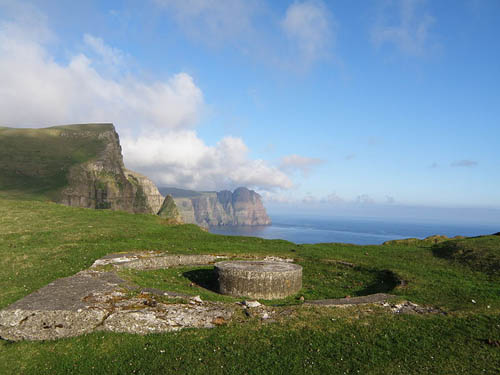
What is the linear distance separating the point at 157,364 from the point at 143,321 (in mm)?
2372

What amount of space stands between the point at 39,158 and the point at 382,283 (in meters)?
168

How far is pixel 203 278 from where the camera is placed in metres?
17.6

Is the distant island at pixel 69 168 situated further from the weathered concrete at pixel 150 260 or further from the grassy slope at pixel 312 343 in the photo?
the grassy slope at pixel 312 343

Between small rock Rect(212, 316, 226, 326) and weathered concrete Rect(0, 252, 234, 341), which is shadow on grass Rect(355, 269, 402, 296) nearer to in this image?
small rock Rect(212, 316, 226, 326)

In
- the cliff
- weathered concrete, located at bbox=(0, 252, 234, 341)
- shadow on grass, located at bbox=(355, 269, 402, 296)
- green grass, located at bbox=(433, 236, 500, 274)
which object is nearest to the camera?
weathered concrete, located at bbox=(0, 252, 234, 341)

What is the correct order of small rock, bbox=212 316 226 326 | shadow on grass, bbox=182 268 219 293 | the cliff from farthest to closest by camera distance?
the cliff
shadow on grass, bbox=182 268 219 293
small rock, bbox=212 316 226 326

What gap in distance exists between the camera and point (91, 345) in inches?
322

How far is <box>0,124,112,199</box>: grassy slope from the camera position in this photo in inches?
4601

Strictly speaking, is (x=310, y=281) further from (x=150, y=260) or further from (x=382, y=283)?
(x=150, y=260)

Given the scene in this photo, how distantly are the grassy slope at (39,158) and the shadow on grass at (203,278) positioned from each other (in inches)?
3955

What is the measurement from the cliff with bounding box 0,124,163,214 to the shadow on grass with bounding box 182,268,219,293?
11014 cm

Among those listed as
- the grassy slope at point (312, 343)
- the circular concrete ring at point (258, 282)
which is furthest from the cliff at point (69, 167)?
the grassy slope at point (312, 343)

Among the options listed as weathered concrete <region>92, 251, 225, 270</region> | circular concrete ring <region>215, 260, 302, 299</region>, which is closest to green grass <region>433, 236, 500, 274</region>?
circular concrete ring <region>215, 260, 302, 299</region>

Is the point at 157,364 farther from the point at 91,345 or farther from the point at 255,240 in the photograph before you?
the point at 255,240
